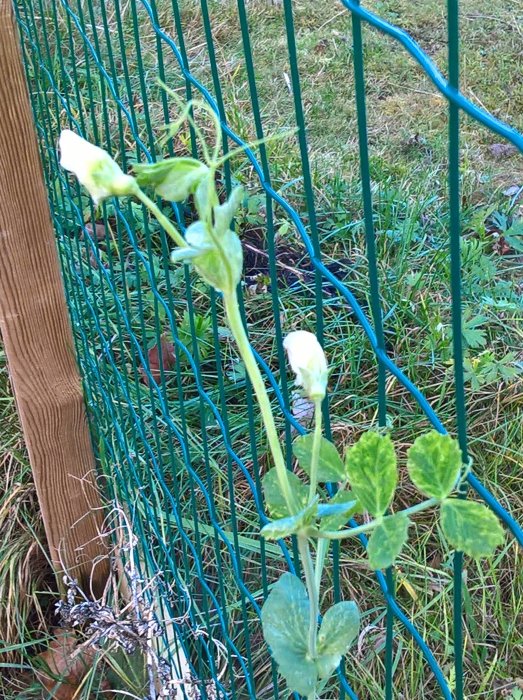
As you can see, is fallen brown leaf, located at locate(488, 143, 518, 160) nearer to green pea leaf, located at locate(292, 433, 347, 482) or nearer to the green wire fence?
the green wire fence

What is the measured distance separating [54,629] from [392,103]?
6.83 ft

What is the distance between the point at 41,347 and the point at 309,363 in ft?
4.16

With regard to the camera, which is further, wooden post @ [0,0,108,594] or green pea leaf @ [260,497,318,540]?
wooden post @ [0,0,108,594]

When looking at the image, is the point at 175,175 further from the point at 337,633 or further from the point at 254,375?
the point at 337,633

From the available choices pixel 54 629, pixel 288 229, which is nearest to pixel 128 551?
pixel 54 629

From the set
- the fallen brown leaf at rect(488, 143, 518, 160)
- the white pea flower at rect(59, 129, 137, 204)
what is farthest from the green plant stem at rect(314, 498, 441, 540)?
the fallen brown leaf at rect(488, 143, 518, 160)

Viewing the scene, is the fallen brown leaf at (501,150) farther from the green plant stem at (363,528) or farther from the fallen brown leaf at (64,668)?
the green plant stem at (363,528)

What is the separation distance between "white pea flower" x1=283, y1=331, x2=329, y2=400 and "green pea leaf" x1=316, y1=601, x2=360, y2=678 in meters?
0.22

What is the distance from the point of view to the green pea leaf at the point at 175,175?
0.43 metres

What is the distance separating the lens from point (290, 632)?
0.59m

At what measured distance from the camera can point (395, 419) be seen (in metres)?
1.74

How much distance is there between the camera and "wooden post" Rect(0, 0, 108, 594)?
4.77ft

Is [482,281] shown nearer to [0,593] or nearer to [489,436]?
[489,436]

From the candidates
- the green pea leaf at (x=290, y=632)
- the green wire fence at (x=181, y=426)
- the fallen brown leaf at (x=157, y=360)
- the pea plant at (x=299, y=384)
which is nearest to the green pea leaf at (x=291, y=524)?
the pea plant at (x=299, y=384)
